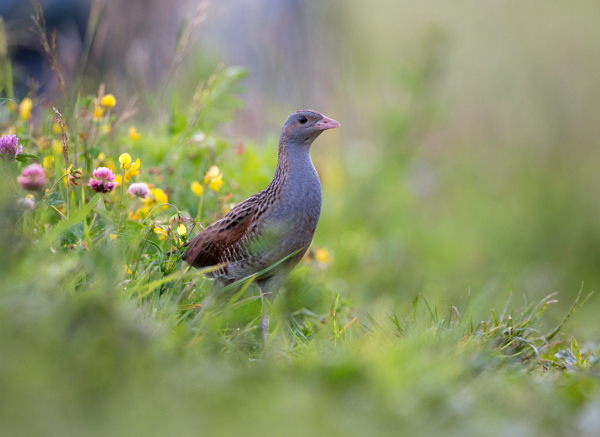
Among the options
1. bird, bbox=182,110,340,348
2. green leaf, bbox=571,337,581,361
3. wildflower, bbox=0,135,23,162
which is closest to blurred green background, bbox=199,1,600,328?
bird, bbox=182,110,340,348

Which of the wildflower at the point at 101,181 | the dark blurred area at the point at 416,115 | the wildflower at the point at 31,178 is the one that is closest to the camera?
the wildflower at the point at 31,178

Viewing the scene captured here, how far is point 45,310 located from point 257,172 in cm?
268

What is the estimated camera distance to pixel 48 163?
3219 millimetres

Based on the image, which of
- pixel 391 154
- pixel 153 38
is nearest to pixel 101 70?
pixel 153 38

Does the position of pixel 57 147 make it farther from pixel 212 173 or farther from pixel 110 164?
pixel 212 173

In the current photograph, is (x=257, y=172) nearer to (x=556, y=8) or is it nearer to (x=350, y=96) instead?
(x=350, y=96)

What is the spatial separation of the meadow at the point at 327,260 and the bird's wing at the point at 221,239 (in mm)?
120

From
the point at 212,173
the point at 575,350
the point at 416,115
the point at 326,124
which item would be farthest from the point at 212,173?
the point at 416,115

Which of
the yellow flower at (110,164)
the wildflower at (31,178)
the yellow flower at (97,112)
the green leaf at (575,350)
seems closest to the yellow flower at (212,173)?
the yellow flower at (110,164)

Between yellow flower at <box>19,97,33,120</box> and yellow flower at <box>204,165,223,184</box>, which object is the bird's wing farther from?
yellow flower at <box>19,97,33,120</box>

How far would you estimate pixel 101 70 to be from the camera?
251 inches

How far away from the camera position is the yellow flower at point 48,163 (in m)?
3.18

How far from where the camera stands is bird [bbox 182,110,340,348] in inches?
115

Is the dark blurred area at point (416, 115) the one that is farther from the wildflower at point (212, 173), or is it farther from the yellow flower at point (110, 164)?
the wildflower at point (212, 173)
